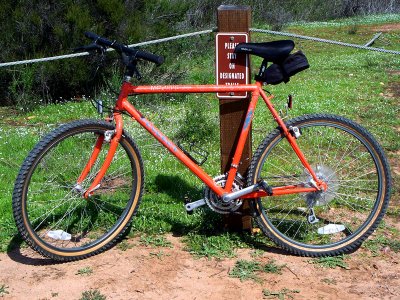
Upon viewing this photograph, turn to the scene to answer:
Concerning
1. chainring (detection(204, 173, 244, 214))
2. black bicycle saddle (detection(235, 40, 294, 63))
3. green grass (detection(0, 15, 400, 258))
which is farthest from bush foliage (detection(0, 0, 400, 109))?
black bicycle saddle (detection(235, 40, 294, 63))

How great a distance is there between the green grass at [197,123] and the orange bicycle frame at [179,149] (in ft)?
1.62

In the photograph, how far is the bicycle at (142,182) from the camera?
3918 mm

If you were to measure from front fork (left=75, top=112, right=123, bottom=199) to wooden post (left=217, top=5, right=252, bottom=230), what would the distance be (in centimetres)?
74

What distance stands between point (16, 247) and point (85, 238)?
1.56ft

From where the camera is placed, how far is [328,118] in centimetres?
403

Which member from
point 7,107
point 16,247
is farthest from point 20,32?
point 16,247

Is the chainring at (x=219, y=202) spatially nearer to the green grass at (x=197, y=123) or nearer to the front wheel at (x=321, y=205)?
the front wheel at (x=321, y=205)

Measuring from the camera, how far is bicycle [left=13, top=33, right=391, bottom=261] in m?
3.92

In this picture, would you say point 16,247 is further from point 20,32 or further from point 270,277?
point 20,32

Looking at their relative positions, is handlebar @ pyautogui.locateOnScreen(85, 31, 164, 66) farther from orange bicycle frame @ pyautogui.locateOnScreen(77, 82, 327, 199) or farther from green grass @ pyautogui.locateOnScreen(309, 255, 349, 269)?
green grass @ pyautogui.locateOnScreen(309, 255, 349, 269)

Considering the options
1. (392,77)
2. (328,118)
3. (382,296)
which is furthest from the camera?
(392,77)

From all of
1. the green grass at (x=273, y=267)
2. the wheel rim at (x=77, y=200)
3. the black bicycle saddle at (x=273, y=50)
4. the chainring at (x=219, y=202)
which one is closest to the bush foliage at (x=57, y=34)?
the wheel rim at (x=77, y=200)

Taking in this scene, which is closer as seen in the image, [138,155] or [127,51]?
[127,51]

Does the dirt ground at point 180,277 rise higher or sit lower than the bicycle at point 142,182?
lower
